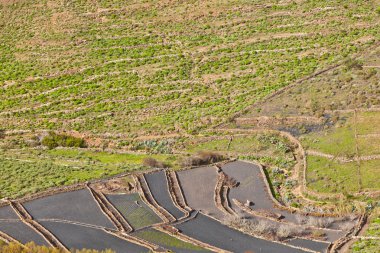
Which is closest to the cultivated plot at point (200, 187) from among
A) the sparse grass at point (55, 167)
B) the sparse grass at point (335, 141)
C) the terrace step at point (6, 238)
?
the sparse grass at point (55, 167)

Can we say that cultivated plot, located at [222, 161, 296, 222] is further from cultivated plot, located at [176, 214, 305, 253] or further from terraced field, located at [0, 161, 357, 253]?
cultivated plot, located at [176, 214, 305, 253]

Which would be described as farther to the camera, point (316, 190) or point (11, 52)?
point (11, 52)

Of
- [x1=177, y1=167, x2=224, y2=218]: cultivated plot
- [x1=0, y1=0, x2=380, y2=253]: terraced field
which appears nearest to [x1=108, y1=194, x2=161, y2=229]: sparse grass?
[x1=0, y1=0, x2=380, y2=253]: terraced field

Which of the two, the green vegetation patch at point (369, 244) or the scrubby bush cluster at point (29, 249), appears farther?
the green vegetation patch at point (369, 244)

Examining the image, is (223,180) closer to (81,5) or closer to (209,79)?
(209,79)

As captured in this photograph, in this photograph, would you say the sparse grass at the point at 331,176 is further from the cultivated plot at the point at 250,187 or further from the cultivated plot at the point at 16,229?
the cultivated plot at the point at 16,229

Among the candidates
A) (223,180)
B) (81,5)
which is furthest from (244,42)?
(223,180)

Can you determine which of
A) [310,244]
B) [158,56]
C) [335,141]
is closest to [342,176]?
[335,141]
